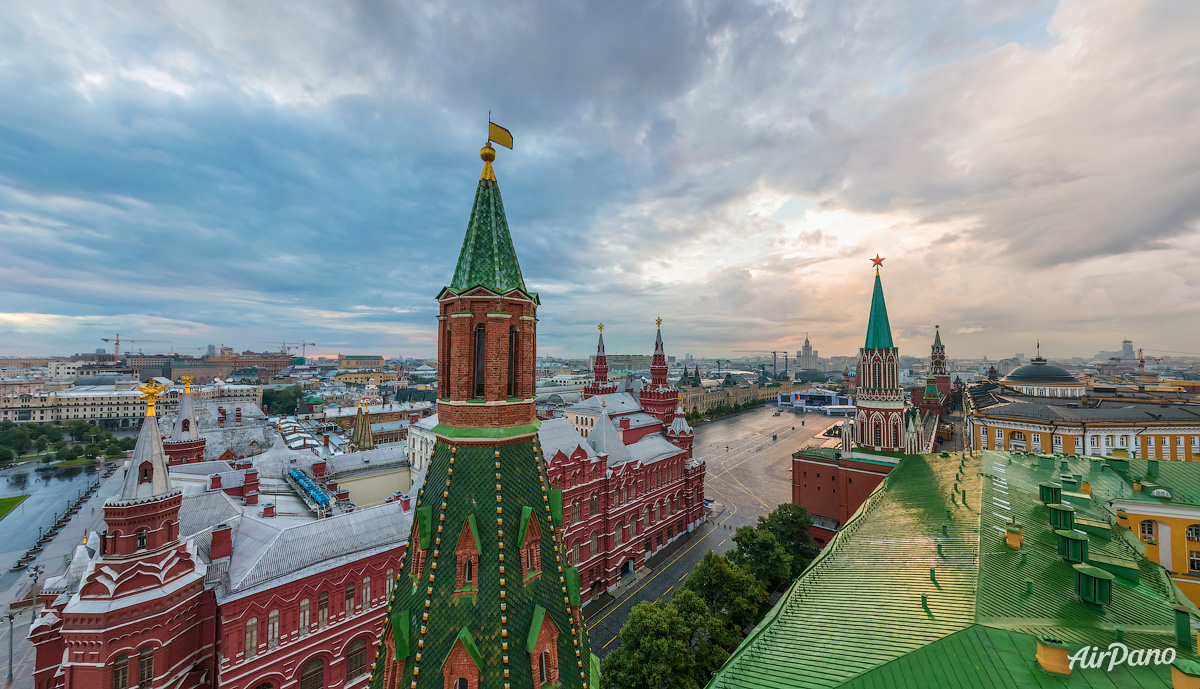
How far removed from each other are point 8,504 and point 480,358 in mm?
76885

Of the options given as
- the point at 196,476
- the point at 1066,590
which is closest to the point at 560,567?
the point at 1066,590

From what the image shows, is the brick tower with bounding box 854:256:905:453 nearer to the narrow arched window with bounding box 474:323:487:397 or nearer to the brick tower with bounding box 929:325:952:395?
the narrow arched window with bounding box 474:323:487:397

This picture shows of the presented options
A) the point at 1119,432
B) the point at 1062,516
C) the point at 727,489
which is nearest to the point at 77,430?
the point at 727,489

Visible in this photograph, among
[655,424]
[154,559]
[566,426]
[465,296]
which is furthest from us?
[655,424]

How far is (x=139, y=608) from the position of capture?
14.3 metres

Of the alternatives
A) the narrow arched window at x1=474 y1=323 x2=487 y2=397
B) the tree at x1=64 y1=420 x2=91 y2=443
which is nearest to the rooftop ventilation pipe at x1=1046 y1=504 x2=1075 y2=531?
the narrow arched window at x1=474 y1=323 x2=487 y2=397

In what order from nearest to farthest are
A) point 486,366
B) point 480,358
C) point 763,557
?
1. point 486,366
2. point 480,358
3. point 763,557

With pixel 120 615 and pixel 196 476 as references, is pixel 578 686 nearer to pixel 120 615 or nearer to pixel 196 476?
pixel 120 615

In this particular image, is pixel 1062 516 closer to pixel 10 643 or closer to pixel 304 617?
pixel 304 617

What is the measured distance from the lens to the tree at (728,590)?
22.5 metres

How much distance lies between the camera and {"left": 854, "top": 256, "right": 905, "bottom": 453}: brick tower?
121ft

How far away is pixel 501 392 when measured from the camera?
32.7 ft

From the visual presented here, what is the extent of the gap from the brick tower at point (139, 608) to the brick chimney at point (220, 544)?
1.86m

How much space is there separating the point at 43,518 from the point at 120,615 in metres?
53.2
